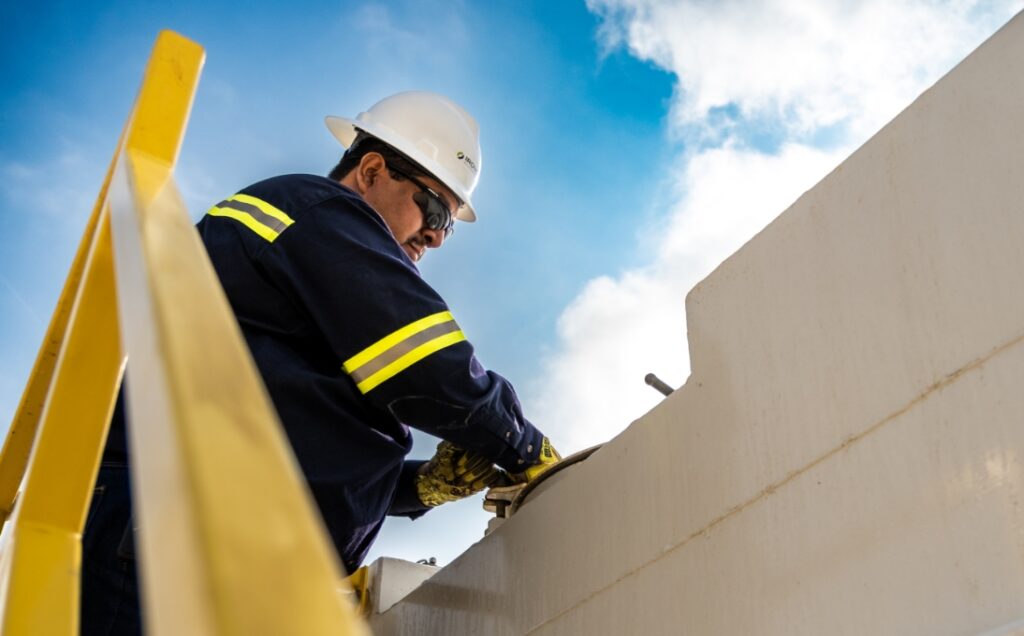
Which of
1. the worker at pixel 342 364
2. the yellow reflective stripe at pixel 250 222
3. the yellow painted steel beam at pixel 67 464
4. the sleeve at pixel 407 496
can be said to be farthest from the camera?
the sleeve at pixel 407 496

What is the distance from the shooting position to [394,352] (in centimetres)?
232

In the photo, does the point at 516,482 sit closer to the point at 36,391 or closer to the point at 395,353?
the point at 395,353

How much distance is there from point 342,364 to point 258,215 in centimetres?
45

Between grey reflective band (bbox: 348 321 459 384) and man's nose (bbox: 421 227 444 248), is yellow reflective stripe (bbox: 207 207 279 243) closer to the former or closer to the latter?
grey reflective band (bbox: 348 321 459 384)

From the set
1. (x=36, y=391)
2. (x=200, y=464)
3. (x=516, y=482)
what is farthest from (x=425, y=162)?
(x=200, y=464)

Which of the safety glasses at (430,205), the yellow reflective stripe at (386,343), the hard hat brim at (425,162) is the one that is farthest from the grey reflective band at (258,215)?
the hard hat brim at (425,162)

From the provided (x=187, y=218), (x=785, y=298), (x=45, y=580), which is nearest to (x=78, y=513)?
(x=45, y=580)

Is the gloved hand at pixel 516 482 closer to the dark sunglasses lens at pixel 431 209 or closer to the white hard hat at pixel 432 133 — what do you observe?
the dark sunglasses lens at pixel 431 209

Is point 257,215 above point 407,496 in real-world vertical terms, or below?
above

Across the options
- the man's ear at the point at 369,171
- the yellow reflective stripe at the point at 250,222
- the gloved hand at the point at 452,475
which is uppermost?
the man's ear at the point at 369,171

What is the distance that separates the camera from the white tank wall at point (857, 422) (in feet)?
4.59

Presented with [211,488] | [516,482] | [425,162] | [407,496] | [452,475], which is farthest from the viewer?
[425,162]

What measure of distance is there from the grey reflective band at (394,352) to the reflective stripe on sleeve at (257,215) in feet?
1.36

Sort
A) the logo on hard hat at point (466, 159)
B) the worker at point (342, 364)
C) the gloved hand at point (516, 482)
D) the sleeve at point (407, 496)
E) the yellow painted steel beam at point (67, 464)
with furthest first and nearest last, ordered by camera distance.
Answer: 1. the logo on hard hat at point (466, 159)
2. the sleeve at point (407, 496)
3. the gloved hand at point (516, 482)
4. the worker at point (342, 364)
5. the yellow painted steel beam at point (67, 464)
